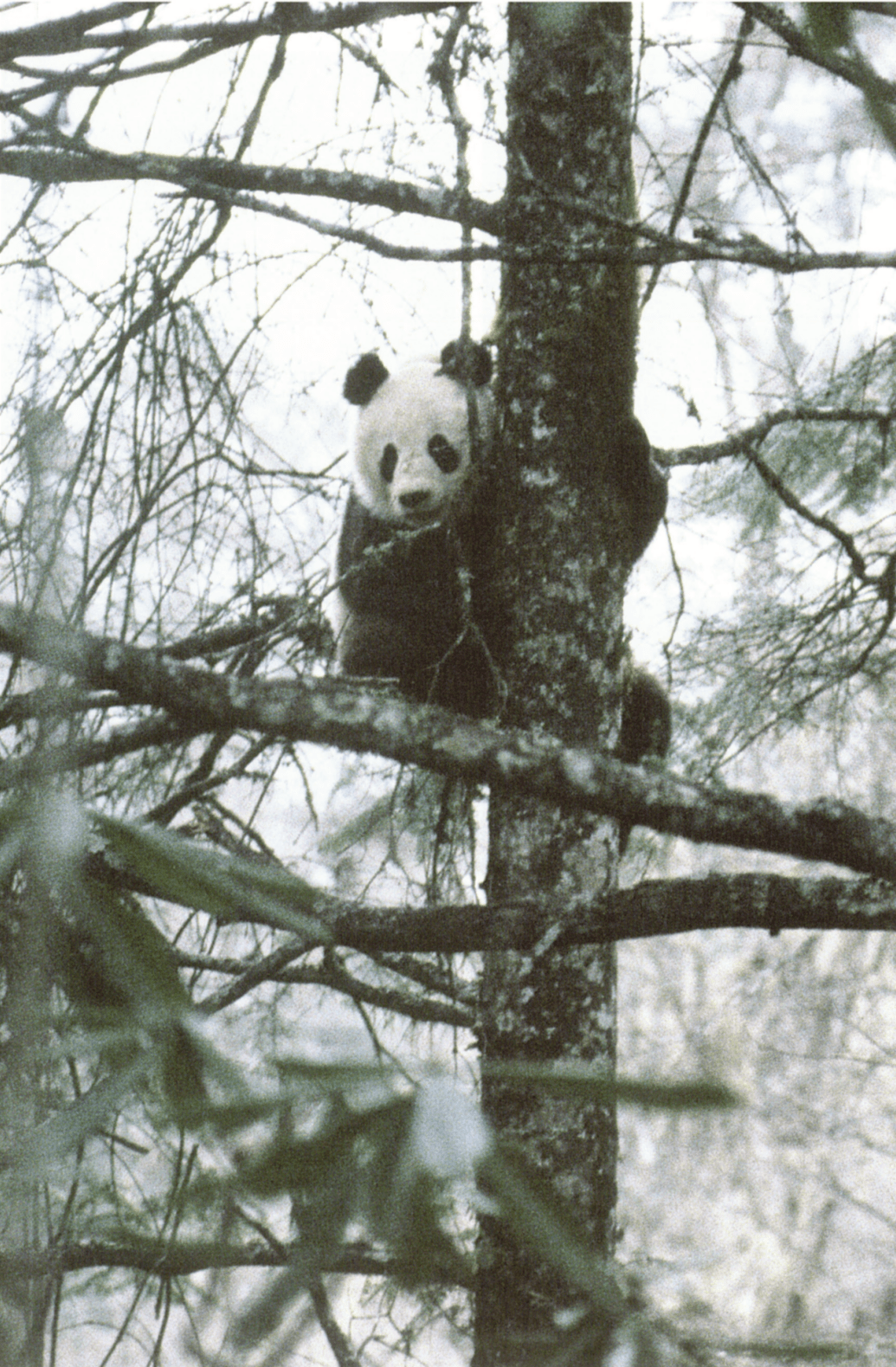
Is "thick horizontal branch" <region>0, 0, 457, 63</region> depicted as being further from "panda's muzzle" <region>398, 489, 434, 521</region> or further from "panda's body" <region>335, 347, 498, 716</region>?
"panda's muzzle" <region>398, 489, 434, 521</region>

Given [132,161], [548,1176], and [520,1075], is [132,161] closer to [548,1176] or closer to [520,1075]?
[548,1176]

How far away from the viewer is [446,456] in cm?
434

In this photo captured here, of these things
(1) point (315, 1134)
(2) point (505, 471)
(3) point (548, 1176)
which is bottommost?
(1) point (315, 1134)

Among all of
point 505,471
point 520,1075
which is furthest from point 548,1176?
point 520,1075

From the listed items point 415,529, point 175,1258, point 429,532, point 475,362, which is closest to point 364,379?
point 475,362

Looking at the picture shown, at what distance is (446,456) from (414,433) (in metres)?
0.13

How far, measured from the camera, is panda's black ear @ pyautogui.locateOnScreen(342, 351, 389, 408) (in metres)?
4.52

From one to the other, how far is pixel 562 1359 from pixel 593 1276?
0.61ft

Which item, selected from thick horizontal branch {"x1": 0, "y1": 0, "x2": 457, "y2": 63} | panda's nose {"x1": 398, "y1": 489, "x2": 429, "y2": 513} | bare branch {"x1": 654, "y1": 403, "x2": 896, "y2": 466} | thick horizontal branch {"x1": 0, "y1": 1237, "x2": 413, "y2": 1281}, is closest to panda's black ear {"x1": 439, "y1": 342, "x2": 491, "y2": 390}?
panda's nose {"x1": 398, "y1": 489, "x2": 429, "y2": 513}

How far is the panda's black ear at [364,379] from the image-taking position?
4.52 m

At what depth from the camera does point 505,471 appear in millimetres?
3109

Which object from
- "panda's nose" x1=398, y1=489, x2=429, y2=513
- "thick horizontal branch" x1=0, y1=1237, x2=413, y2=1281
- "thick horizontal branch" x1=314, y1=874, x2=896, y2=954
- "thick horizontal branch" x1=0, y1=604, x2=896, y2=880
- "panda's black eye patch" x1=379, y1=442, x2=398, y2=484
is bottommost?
"thick horizontal branch" x1=0, y1=1237, x2=413, y2=1281

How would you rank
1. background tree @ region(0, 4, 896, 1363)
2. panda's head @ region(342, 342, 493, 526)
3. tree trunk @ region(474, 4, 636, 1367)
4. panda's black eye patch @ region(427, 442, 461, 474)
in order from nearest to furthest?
background tree @ region(0, 4, 896, 1363) → tree trunk @ region(474, 4, 636, 1367) → panda's head @ region(342, 342, 493, 526) → panda's black eye patch @ region(427, 442, 461, 474)

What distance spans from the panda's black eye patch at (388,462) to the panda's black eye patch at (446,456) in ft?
0.51
